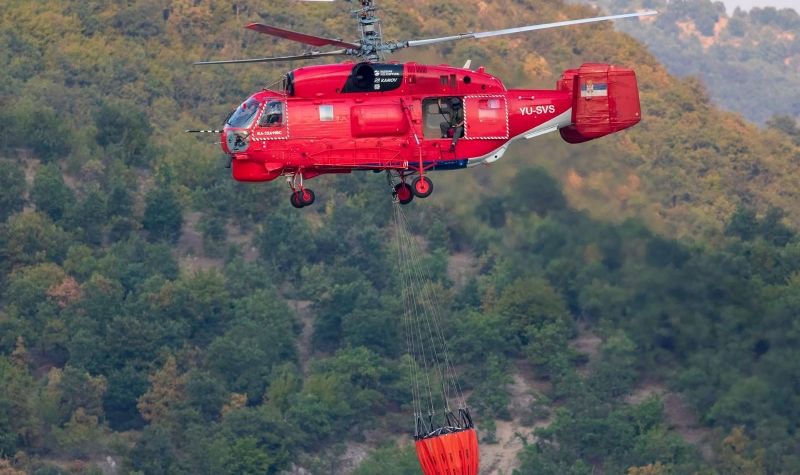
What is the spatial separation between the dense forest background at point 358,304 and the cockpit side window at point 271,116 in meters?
37.9

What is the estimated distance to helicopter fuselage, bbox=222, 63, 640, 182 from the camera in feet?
137

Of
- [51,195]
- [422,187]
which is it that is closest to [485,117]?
[422,187]

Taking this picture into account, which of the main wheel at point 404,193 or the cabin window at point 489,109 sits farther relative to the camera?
the main wheel at point 404,193

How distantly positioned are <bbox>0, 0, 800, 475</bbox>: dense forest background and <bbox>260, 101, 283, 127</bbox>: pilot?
3787 cm

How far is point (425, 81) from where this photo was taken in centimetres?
4206

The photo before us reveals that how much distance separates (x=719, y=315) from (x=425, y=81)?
42.2 meters

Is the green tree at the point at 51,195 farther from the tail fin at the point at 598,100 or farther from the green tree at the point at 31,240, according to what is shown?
the tail fin at the point at 598,100

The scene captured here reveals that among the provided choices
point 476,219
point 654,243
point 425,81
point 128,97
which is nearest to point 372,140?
point 425,81

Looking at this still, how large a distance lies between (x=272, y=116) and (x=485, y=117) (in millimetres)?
4178

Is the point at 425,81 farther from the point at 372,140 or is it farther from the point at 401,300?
the point at 401,300

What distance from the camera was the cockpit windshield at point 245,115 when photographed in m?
41.9

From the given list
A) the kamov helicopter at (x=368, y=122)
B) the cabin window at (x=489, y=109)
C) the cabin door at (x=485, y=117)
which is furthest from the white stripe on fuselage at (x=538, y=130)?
the cabin window at (x=489, y=109)

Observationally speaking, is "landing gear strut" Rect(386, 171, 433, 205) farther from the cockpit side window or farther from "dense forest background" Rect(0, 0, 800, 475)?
"dense forest background" Rect(0, 0, 800, 475)

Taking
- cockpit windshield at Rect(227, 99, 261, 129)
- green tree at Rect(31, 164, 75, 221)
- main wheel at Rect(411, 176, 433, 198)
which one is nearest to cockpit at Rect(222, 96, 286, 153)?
cockpit windshield at Rect(227, 99, 261, 129)
